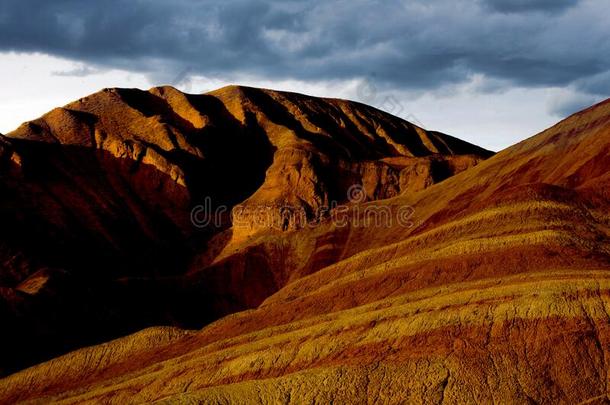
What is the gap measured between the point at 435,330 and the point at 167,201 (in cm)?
9652

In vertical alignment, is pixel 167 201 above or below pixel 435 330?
above

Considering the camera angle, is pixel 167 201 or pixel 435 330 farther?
pixel 167 201

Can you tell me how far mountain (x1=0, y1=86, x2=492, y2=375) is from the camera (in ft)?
310

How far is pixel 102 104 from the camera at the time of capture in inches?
6230

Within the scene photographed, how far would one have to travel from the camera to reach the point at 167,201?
462 ft

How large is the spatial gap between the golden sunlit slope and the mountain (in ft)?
60.4

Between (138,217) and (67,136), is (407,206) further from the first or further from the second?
(67,136)

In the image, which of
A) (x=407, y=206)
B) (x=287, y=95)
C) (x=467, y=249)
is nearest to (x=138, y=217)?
(x=407, y=206)

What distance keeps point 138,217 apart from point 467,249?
75.2m

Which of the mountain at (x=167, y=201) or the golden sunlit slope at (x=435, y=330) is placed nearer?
the golden sunlit slope at (x=435, y=330)

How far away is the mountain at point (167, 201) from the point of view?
310ft

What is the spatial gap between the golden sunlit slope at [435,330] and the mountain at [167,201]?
60.4 ft

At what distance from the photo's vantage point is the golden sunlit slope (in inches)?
1743

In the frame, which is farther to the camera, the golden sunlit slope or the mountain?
the mountain
